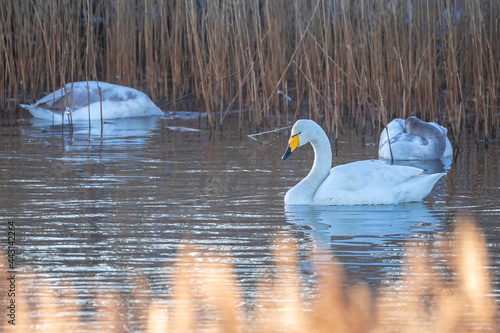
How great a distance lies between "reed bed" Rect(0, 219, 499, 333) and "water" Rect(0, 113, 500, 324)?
3.4 inches

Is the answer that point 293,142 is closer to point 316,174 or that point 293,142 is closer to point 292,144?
point 292,144

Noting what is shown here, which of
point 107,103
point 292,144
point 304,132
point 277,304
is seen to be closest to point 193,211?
point 292,144

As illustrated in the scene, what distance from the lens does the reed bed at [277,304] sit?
4.01 meters

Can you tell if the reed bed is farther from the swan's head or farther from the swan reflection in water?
the swan's head

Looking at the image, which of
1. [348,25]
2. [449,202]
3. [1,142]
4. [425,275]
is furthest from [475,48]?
[425,275]

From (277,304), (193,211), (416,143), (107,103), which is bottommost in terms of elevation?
(277,304)

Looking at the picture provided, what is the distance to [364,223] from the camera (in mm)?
6273

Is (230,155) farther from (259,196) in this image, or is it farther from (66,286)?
(66,286)

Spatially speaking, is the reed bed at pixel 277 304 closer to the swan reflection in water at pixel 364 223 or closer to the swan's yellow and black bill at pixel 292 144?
the swan reflection in water at pixel 364 223

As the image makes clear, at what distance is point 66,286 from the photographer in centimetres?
461

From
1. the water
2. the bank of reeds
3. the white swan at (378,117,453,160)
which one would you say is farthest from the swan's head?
the white swan at (378,117,453,160)

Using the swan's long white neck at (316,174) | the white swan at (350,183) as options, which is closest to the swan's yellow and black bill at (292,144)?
the white swan at (350,183)

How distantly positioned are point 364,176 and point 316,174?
366 millimetres

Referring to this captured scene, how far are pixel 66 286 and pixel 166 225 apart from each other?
156 centimetres
